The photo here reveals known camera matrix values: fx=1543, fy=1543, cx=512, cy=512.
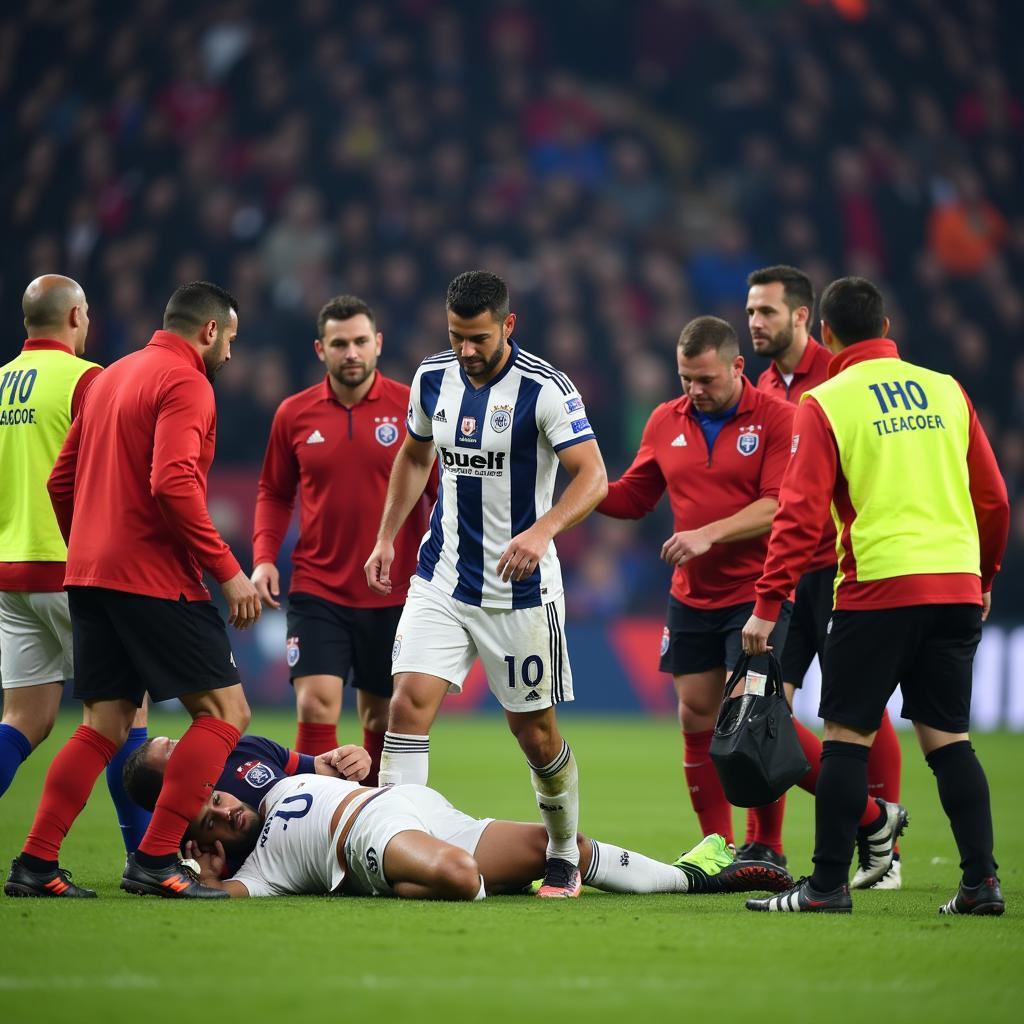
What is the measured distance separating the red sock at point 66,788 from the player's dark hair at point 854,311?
299cm

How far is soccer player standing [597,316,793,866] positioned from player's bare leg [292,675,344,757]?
5.08 feet

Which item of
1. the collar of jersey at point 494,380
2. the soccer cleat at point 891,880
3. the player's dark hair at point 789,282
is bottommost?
the soccer cleat at point 891,880

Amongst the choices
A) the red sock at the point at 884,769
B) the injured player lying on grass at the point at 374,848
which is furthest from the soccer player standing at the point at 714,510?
the injured player lying on grass at the point at 374,848

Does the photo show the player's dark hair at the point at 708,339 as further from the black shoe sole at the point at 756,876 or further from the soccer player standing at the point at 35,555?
the soccer player standing at the point at 35,555

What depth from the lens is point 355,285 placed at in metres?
18.6

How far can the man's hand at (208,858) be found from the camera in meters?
5.63

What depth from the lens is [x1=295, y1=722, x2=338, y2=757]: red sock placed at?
7.05 m

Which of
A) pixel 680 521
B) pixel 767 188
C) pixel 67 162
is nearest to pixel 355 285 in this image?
pixel 67 162

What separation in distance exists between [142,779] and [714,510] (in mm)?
2612

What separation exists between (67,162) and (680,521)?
46.8 ft

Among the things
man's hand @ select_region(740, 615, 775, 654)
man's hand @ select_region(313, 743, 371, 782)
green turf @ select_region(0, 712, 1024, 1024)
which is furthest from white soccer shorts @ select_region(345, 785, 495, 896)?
man's hand @ select_region(740, 615, 775, 654)

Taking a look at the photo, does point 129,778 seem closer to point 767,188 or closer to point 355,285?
point 355,285

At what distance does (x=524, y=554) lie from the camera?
5.49 metres

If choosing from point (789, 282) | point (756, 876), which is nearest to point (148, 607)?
point (756, 876)
